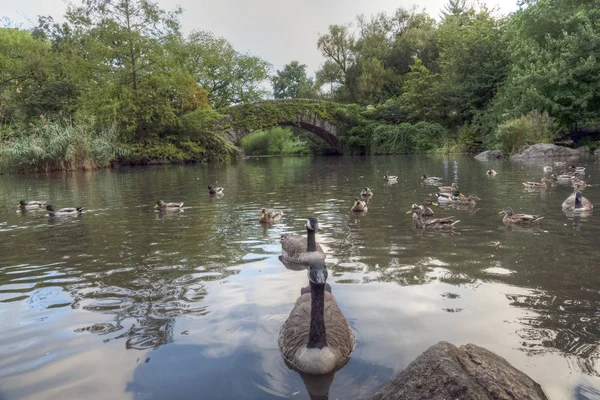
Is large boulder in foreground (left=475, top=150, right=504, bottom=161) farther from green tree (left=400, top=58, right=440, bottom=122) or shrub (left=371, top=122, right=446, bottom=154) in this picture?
green tree (left=400, top=58, right=440, bottom=122)

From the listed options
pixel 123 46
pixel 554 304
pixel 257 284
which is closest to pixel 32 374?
pixel 257 284

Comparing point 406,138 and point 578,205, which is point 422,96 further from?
point 578,205

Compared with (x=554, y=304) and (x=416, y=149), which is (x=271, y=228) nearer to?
(x=554, y=304)

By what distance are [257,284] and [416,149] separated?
4044cm

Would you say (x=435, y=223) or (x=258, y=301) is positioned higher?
(x=435, y=223)

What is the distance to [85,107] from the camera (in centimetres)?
3666

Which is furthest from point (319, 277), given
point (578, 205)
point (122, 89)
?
point (122, 89)

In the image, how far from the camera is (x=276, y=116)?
4684 cm

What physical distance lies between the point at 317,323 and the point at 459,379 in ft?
4.96

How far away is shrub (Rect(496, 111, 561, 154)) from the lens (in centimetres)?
2988

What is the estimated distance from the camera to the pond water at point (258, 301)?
3.86 metres

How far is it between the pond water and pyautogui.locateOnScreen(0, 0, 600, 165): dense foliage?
23.8 metres

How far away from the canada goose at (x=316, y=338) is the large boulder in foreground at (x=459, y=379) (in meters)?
0.85

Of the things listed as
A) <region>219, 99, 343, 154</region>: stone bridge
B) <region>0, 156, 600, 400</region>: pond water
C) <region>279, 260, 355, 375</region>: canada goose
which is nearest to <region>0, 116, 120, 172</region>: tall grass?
<region>219, 99, 343, 154</region>: stone bridge
